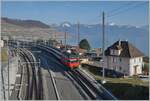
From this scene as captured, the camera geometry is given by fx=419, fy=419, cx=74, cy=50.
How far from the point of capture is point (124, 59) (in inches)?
1998

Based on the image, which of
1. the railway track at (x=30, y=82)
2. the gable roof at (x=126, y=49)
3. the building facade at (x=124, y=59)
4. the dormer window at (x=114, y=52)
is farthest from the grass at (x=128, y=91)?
the dormer window at (x=114, y=52)

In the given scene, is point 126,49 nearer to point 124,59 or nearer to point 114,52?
point 124,59

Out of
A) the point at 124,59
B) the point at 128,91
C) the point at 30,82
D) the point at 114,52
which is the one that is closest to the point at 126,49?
the point at 124,59

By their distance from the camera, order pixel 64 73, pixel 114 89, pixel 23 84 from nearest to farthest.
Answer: pixel 114 89
pixel 23 84
pixel 64 73

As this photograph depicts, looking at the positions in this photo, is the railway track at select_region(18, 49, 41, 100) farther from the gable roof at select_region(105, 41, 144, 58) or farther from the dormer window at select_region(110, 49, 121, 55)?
the gable roof at select_region(105, 41, 144, 58)

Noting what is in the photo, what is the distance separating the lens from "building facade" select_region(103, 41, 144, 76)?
50.0 m

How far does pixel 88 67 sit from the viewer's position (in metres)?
46.7

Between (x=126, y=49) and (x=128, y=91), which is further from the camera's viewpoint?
(x=126, y=49)

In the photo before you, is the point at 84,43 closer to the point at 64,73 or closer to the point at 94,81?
the point at 64,73

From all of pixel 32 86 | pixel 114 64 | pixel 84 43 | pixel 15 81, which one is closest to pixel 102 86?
pixel 32 86

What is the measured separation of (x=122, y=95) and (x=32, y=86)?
31.7 feet

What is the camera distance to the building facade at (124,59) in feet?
164

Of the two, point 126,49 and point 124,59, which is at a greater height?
point 126,49

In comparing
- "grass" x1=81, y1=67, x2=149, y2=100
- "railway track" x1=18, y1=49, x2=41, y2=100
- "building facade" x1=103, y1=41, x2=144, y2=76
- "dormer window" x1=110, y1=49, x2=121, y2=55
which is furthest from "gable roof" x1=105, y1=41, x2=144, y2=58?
"grass" x1=81, y1=67, x2=149, y2=100
